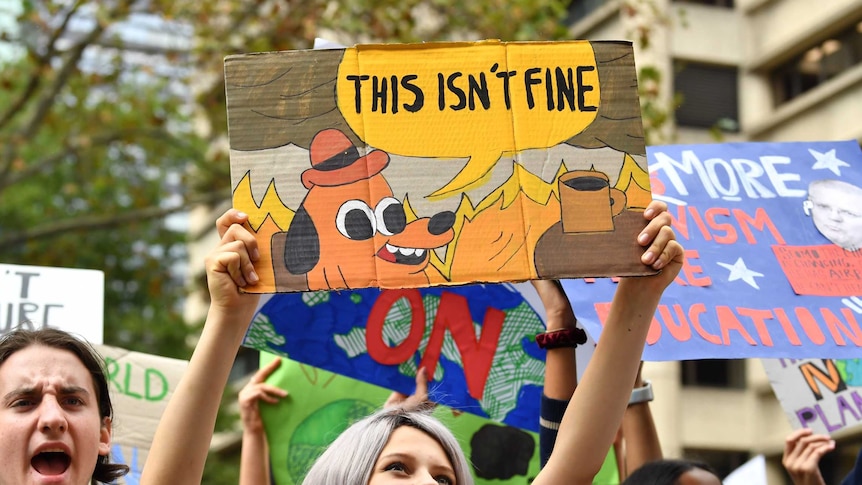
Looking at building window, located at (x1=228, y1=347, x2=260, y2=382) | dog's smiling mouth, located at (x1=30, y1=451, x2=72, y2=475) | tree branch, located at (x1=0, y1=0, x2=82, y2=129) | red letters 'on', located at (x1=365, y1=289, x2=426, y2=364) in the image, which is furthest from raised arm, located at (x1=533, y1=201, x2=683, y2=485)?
building window, located at (x1=228, y1=347, x2=260, y2=382)

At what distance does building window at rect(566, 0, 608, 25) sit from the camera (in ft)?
62.0

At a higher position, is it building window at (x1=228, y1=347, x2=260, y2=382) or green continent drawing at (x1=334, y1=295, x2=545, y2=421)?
green continent drawing at (x1=334, y1=295, x2=545, y2=421)


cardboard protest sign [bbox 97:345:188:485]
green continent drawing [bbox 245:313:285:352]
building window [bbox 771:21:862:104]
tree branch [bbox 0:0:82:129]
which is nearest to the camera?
green continent drawing [bbox 245:313:285:352]

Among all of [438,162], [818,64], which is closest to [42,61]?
[438,162]

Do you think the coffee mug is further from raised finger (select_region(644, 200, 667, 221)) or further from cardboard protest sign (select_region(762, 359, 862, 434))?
cardboard protest sign (select_region(762, 359, 862, 434))

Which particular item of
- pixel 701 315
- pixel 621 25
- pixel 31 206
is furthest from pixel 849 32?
pixel 701 315

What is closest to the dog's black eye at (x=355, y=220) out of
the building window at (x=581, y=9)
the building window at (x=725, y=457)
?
the building window at (x=725, y=457)

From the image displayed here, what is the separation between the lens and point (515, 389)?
414 cm

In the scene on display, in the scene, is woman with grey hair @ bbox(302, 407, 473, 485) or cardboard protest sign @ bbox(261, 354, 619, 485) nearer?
woman with grey hair @ bbox(302, 407, 473, 485)

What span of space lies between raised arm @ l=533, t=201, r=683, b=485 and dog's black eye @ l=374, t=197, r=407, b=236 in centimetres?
47

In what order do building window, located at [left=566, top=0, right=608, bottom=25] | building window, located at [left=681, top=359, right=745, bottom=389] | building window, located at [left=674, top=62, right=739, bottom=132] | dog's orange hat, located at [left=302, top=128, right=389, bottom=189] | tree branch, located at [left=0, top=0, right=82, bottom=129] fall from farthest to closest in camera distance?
1. building window, located at [left=566, top=0, right=608, bottom=25]
2. building window, located at [left=674, top=62, right=739, bottom=132]
3. building window, located at [left=681, top=359, right=745, bottom=389]
4. tree branch, located at [left=0, top=0, right=82, bottom=129]
5. dog's orange hat, located at [left=302, top=128, right=389, bottom=189]

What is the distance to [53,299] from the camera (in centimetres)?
455

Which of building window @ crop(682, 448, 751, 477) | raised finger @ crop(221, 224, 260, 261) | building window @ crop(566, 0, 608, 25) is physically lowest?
building window @ crop(682, 448, 751, 477)

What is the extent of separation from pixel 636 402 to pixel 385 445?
1.32 meters
